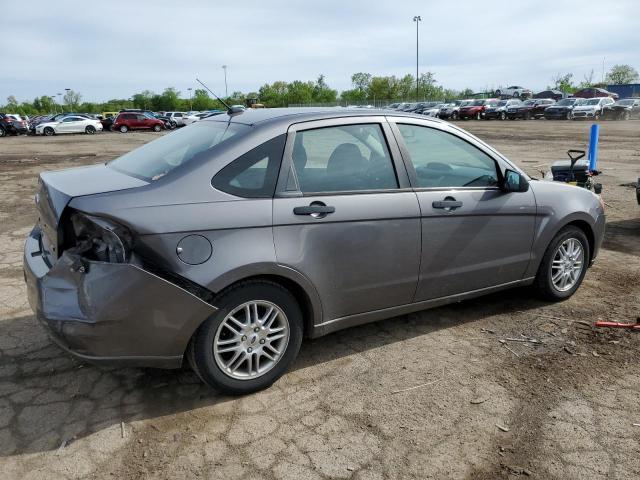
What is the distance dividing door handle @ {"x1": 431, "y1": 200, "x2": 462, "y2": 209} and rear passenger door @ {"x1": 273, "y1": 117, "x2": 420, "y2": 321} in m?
0.18

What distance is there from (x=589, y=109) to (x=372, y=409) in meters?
42.6

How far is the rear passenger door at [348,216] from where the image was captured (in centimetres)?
323

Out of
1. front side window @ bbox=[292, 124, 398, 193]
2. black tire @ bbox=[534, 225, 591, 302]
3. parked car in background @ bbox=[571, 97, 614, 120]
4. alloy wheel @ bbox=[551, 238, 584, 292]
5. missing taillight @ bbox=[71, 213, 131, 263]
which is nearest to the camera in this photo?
missing taillight @ bbox=[71, 213, 131, 263]

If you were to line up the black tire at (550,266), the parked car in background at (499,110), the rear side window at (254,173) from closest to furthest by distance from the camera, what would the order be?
1. the rear side window at (254,173)
2. the black tire at (550,266)
3. the parked car in background at (499,110)

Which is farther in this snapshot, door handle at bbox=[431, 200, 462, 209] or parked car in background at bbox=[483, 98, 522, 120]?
parked car in background at bbox=[483, 98, 522, 120]

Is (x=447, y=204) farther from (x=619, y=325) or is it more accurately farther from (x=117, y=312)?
(x=117, y=312)

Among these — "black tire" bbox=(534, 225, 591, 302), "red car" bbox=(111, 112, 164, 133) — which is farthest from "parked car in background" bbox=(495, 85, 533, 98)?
"black tire" bbox=(534, 225, 591, 302)

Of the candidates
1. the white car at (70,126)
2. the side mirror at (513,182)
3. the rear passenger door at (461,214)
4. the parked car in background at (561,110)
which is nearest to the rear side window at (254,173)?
the rear passenger door at (461,214)

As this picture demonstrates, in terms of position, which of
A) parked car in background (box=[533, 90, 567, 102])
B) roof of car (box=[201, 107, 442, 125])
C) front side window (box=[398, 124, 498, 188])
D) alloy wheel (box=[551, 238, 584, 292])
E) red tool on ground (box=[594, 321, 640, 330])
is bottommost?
red tool on ground (box=[594, 321, 640, 330])

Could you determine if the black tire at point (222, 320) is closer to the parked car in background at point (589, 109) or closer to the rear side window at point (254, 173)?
the rear side window at point (254, 173)

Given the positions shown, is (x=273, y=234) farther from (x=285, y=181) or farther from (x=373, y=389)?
(x=373, y=389)

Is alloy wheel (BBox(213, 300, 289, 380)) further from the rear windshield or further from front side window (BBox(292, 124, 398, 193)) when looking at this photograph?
the rear windshield

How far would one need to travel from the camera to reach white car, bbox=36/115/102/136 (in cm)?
3806

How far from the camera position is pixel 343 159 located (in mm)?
3562
